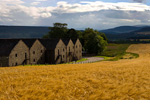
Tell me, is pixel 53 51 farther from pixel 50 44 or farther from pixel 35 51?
pixel 35 51

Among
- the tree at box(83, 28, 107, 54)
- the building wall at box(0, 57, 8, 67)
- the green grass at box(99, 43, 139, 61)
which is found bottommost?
the green grass at box(99, 43, 139, 61)

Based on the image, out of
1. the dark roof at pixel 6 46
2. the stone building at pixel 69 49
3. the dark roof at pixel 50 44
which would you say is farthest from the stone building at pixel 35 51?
the stone building at pixel 69 49

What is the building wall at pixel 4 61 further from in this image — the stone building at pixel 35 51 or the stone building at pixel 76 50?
the stone building at pixel 76 50

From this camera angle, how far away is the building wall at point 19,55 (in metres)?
39.7

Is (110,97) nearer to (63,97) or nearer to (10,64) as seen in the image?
(63,97)

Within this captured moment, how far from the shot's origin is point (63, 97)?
23.3 ft

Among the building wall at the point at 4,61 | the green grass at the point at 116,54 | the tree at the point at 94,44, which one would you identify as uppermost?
the tree at the point at 94,44

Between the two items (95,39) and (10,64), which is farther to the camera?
(95,39)

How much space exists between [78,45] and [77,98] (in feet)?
216

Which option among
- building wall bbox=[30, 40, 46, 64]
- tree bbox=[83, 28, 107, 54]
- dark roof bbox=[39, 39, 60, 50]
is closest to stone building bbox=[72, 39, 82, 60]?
tree bbox=[83, 28, 107, 54]

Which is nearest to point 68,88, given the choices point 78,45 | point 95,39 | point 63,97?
point 63,97

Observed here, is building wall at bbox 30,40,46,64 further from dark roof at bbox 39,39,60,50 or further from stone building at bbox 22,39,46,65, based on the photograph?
dark roof at bbox 39,39,60,50

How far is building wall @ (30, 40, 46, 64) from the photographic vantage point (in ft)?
157

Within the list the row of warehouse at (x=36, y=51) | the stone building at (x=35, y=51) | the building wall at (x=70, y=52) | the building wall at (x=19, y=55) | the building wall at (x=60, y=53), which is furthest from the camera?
the building wall at (x=70, y=52)
